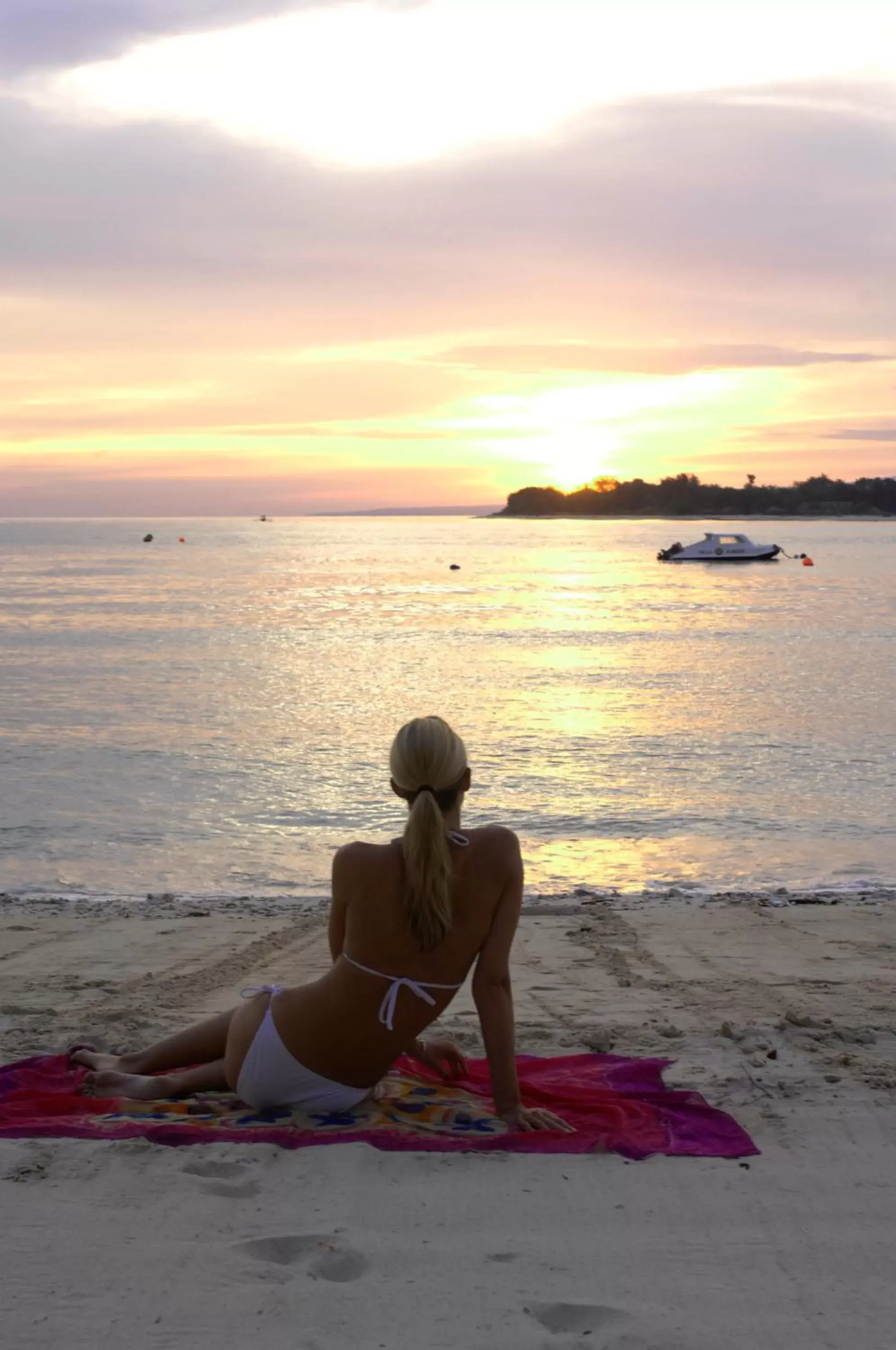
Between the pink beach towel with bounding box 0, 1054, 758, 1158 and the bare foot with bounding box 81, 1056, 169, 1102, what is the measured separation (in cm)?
5

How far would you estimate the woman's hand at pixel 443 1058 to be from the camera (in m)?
4.42

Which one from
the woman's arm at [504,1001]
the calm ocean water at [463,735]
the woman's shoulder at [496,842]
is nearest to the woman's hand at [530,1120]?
the woman's arm at [504,1001]

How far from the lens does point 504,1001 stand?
3.97m

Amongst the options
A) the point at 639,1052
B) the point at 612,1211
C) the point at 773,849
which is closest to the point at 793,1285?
the point at 612,1211

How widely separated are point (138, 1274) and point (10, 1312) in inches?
12.4

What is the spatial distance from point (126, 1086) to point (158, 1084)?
113 millimetres

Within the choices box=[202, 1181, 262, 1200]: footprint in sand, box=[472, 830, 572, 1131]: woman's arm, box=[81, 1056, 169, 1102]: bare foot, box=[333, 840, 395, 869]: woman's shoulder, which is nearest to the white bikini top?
box=[472, 830, 572, 1131]: woman's arm

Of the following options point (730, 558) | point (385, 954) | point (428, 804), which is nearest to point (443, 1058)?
point (385, 954)

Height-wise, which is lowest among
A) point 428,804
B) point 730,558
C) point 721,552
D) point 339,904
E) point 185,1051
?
point 185,1051

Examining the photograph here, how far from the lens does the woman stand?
380 centimetres

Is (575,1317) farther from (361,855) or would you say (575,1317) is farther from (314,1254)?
(361,855)

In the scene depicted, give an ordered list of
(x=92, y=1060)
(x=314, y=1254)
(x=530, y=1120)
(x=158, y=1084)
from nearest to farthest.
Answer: (x=314, y=1254)
(x=530, y=1120)
(x=158, y=1084)
(x=92, y=1060)

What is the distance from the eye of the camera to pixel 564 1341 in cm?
283

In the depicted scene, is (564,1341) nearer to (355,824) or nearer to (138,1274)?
(138,1274)
